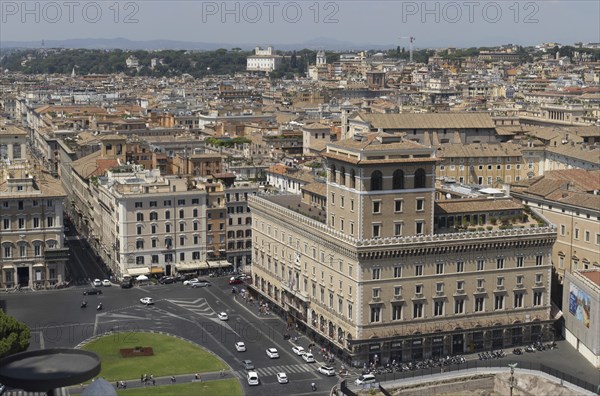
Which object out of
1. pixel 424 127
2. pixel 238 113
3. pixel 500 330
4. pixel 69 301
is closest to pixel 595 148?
pixel 424 127

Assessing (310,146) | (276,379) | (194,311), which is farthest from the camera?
(310,146)

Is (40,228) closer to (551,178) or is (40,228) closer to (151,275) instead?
(151,275)

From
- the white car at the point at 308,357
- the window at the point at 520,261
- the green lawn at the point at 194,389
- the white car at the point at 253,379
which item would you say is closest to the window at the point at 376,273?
the white car at the point at 308,357

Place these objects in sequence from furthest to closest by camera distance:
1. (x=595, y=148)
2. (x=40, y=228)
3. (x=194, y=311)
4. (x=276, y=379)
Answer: (x=595, y=148)
(x=40, y=228)
(x=194, y=311)
(x=276, y=379)

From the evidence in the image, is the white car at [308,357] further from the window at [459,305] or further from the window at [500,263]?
the window at [500,263]

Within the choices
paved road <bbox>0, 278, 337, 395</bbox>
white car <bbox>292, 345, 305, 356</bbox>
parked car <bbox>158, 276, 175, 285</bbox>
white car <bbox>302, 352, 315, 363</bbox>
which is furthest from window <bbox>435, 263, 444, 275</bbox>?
parked car <bbox>158, 276, 175, 285</bbox>

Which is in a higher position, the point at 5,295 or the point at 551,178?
the point at 551,178

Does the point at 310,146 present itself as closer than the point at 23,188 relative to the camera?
No
